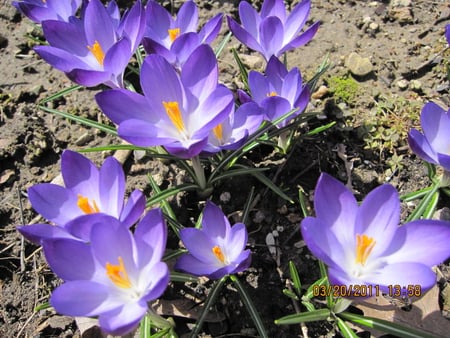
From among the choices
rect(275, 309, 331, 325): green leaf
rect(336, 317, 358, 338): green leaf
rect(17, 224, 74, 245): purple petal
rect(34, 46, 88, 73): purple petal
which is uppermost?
rect(34, 46, 88, 73): purple petal

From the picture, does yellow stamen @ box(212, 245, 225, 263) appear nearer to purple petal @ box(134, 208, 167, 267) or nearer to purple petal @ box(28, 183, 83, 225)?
purple petal @ box(134, 208, 167, 267)

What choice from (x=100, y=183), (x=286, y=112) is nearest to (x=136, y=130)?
(x=100, y=183)

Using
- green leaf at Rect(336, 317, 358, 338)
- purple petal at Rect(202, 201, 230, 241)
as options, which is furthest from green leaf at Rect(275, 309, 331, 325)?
purple petal at Rect(202, 201, 230, 241)

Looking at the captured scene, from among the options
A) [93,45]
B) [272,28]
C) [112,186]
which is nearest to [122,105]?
[112,186]

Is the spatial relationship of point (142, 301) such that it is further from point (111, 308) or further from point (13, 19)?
point (13, 19)

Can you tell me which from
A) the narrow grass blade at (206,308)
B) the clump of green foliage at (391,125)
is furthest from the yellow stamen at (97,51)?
the clump of green foliage at (391,125)

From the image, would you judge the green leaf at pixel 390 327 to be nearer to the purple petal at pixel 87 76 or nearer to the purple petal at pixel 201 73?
the purple petal at pixel 201 73
